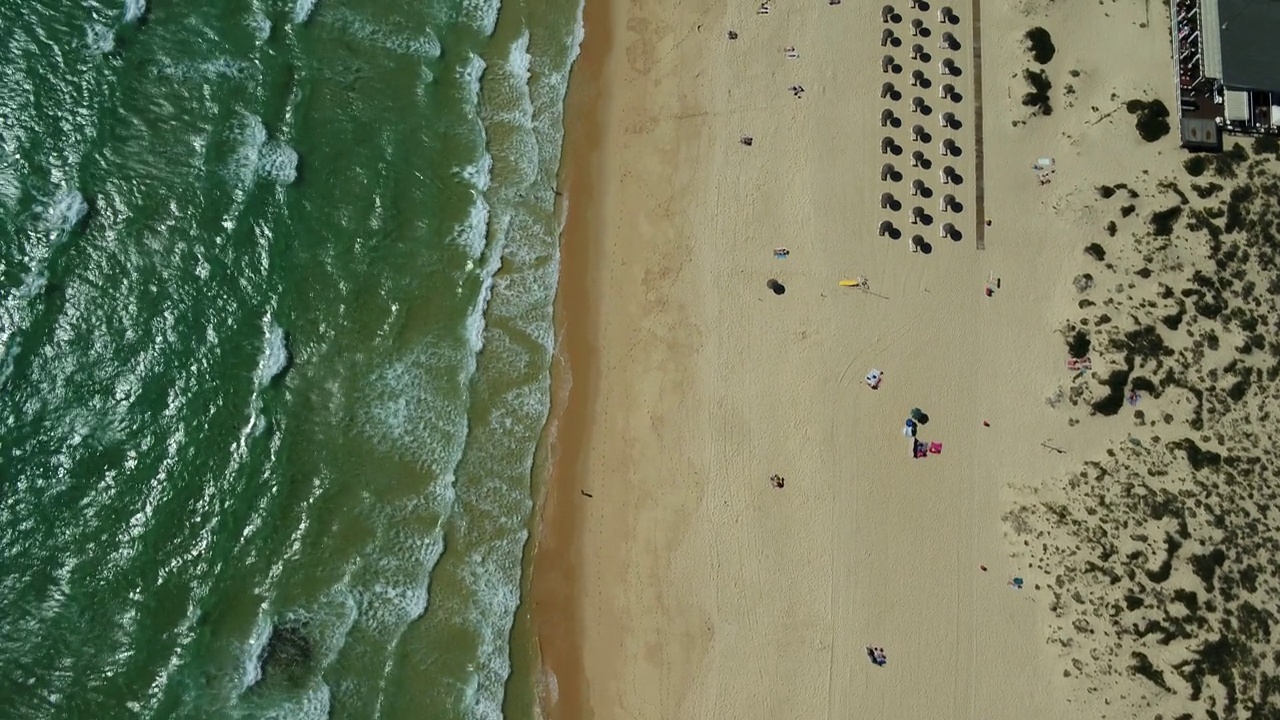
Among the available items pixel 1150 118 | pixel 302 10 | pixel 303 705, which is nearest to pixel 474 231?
pixel 302 10

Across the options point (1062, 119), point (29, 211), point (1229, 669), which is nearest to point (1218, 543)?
point (1229, 669)

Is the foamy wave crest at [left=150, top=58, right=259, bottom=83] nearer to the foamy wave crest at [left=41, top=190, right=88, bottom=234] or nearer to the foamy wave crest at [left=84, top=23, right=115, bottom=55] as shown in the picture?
the foamy wave crest at [left=84, top=23, right=115, bottom=55]

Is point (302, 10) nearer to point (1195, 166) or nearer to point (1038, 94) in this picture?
point (1038, 94)

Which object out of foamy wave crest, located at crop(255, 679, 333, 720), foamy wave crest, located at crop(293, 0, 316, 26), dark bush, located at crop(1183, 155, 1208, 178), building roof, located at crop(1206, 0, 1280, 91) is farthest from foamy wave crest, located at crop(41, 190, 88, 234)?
building roof, located at crop(1206, 0, 1280, 91)

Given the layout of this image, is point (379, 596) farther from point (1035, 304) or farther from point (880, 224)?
point (1035, 304)

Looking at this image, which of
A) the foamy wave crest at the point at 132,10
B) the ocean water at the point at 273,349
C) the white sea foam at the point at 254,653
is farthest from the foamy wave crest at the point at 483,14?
the white sea foam at the point at 254,653

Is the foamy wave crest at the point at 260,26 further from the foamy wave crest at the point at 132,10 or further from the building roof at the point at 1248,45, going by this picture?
the building roof at the point at 1248,45
